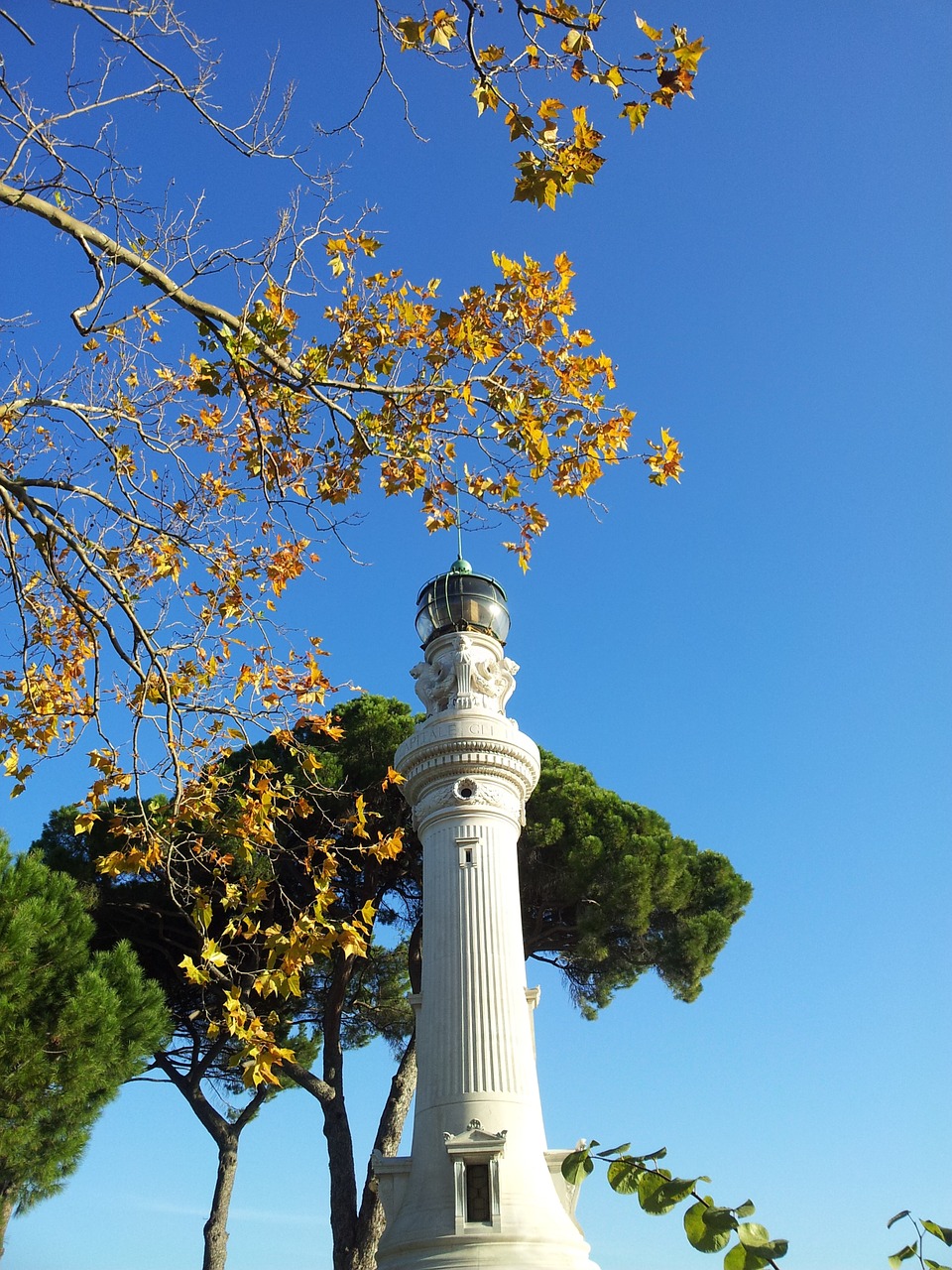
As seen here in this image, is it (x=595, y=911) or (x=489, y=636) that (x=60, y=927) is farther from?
(x=595, y=911)

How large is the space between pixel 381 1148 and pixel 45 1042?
Result: 6.10m

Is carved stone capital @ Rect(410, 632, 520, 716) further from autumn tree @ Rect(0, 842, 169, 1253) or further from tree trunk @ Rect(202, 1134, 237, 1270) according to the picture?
tree trunk @ Rect(202, 1134, 237, 1270)

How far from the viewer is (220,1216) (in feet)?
50.4

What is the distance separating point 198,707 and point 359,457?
1784 millimetres

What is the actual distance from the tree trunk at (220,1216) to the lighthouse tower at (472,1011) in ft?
19.4

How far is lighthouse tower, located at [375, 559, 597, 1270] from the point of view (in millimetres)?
9695

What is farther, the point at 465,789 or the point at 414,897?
the point at 414,897

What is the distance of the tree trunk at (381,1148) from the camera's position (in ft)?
46.2

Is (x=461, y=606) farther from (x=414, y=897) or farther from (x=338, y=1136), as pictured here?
(x=338, y=1136)

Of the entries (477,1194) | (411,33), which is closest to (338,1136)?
(477,1194)

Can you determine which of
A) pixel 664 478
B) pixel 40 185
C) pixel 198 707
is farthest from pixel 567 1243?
pixel 40 185

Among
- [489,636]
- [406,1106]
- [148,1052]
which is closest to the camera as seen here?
[148,1052]

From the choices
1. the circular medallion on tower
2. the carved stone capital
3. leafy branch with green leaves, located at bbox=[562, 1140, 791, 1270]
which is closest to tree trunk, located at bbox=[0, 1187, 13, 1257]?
the circular medallion on tower

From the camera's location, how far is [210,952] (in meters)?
5.00
